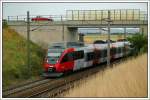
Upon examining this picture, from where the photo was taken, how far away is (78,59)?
78.9 ft

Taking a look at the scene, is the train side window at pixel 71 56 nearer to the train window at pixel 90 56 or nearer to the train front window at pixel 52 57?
the train front window at pixel 52 57

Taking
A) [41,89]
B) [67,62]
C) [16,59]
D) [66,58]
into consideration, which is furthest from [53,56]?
[41,89]

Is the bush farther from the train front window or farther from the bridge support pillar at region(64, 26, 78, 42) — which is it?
the train front window

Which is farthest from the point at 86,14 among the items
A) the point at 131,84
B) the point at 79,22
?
the point at 131,84

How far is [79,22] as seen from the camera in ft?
98.6

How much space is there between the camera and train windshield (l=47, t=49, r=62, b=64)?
→ 22.3 metres

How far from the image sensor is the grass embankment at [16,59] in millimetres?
22500

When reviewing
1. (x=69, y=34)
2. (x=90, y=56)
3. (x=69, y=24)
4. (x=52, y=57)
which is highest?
(x=69, y=24)

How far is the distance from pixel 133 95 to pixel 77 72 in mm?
15453

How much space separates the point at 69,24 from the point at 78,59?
7217mm

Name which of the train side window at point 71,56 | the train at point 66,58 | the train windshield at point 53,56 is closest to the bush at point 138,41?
the train at point 66,58

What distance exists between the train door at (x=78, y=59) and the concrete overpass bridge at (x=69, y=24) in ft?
11.8

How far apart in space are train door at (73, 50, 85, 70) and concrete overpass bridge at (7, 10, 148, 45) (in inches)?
142

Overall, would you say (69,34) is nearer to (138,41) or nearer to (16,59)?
(138,41)
